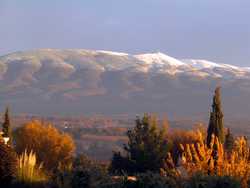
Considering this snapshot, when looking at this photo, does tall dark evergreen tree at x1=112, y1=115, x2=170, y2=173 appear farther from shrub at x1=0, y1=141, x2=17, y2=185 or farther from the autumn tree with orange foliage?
shrub at x1=0, y1=141, x2=17, y2=185

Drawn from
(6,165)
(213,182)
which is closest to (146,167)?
(6,165)

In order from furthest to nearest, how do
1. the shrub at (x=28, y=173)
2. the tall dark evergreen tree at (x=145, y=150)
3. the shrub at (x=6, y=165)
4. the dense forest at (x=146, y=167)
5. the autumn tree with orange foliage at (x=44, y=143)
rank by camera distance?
the autumn tree with orange foliage at (x=44, y=143) < the tall dark evergreen tree at (x=145, y=150) < the shrub at (x=28, y=173) < the shrub at (x=6, y=165) < the dense forest at (x=146, y=167)

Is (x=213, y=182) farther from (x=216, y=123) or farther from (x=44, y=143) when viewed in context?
(x=44, y=143)

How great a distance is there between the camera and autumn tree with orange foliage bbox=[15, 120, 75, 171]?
3906cm

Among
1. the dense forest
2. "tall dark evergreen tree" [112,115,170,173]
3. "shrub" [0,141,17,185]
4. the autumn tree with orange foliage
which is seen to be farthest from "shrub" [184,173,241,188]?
the autumn tree with orange foliage

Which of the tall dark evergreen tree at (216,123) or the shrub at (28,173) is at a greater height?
the tall dark evergreen tree at (216,123)

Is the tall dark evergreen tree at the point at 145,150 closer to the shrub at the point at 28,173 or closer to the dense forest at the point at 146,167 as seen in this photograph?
the dense forest at the point at 146,167

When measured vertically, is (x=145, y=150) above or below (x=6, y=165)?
below

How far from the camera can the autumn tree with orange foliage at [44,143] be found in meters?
39.1

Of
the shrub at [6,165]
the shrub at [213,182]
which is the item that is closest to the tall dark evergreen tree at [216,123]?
the shrub at [6,165]

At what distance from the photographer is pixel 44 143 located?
1581 inches

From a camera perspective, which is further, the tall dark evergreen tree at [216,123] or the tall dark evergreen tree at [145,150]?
the tall dark evergreen tree at [145,150]

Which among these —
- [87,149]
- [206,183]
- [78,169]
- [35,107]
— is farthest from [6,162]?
[35,107]

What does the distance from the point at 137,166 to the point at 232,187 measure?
1559cm
